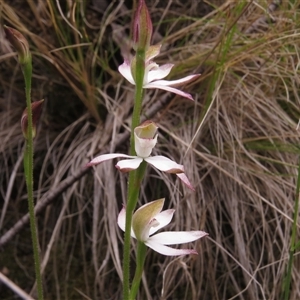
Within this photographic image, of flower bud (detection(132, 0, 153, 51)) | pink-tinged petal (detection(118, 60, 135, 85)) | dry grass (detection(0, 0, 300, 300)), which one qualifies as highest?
flower bud (detection(132, 0, 153, 51))

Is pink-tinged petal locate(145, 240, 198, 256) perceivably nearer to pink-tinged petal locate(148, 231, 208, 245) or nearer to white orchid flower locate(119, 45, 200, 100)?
pink-tinged petal locate(148, 231, 208, 245)

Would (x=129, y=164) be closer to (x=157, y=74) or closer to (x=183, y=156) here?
(x=157, y=74)

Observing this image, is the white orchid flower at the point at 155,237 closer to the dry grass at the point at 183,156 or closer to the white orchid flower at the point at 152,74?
the white orchid flower at the point at 152,74

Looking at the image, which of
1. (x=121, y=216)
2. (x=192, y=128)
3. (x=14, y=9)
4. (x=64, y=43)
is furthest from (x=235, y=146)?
(x=121, y=216)

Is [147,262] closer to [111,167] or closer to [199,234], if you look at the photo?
[111,167]

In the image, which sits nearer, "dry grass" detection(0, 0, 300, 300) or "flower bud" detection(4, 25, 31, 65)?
"flower bud" detection(4, 25, 31, 65)

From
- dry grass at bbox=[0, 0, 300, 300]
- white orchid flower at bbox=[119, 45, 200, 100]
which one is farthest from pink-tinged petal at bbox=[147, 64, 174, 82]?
dry grass at bbox=[0, 0, 300, 300]

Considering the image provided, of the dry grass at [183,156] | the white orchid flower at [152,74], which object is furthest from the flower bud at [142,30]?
the dry grass at [183,156]
